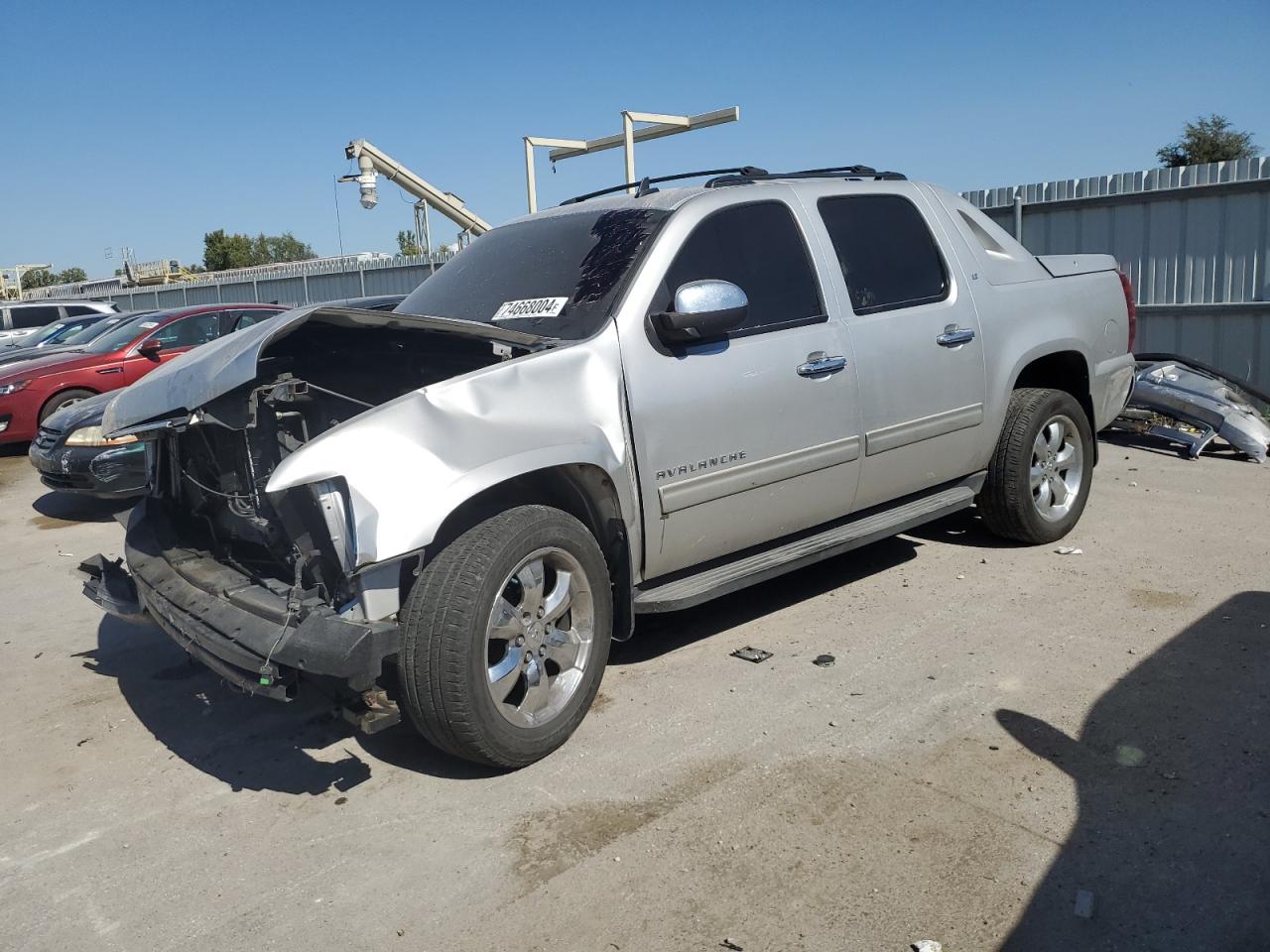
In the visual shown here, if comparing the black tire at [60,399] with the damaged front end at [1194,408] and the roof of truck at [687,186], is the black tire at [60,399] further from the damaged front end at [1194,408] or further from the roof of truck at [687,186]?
the damaged front end at [1194,408]

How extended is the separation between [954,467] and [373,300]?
21.0ft

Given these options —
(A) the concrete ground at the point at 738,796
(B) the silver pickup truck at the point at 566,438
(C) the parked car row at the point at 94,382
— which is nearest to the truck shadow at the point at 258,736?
(A) the concrete ground at the point at 738,796

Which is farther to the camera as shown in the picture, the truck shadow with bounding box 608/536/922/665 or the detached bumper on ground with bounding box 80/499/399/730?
the truck shadow with bounding box 608/536/922/665

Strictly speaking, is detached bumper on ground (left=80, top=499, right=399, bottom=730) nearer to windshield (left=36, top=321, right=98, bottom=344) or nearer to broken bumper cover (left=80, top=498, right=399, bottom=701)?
broken bumper cover (left=80, top=498, right=399, bottom=701)

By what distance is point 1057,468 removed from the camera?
604 centimetres

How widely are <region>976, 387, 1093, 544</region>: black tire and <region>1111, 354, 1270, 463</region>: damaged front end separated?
2779 mm

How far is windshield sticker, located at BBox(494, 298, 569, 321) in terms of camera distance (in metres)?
4.38

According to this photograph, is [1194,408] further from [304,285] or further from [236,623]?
[304,285]

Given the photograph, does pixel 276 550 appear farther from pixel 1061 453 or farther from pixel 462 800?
pixel 1061 453

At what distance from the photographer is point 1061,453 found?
607 centimetres

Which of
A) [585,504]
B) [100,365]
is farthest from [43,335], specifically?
[585,504]

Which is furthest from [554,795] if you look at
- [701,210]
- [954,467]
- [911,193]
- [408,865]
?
[911,193]

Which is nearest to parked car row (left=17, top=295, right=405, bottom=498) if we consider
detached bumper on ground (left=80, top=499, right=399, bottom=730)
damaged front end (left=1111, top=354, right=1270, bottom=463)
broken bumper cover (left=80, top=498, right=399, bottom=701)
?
broken bumper cover (left=80, top=498, right=399, bottom=701)

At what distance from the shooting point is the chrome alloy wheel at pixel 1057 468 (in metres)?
5.92
